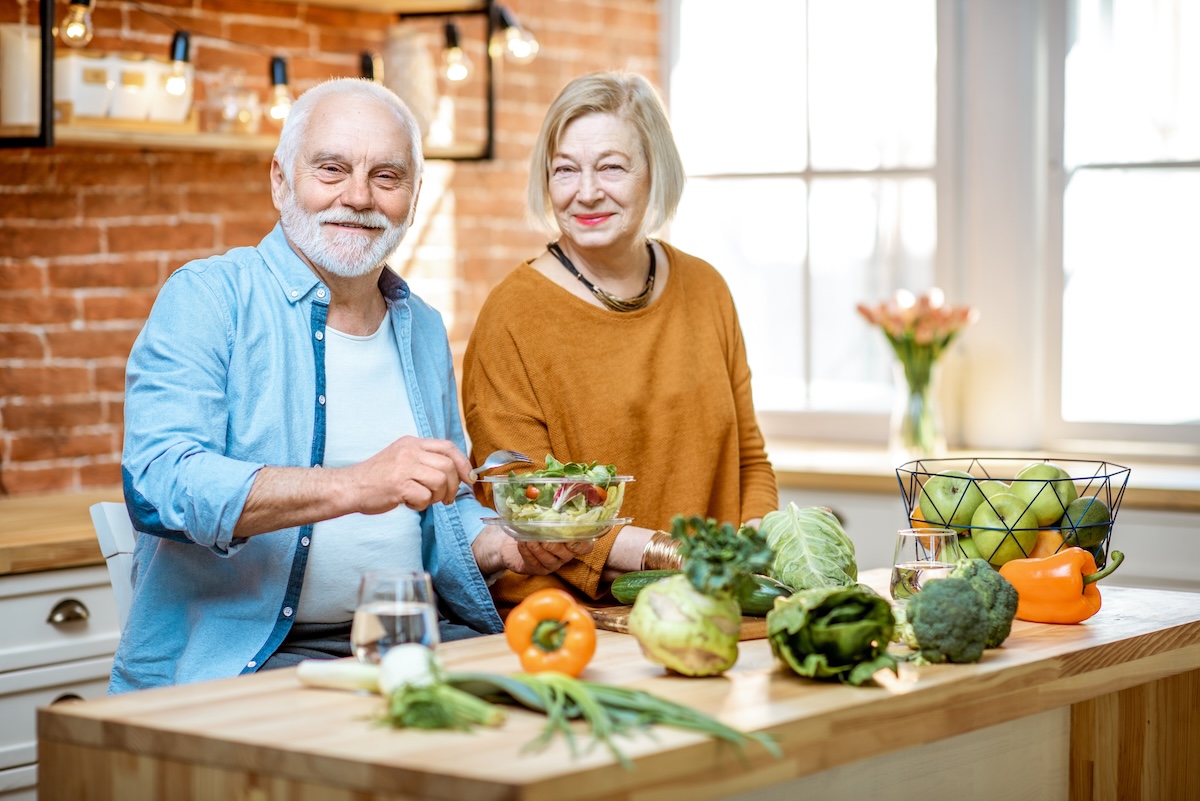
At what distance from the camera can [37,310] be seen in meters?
3.39

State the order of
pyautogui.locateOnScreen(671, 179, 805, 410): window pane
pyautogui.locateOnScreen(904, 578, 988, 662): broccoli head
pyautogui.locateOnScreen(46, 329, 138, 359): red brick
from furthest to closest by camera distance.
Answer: pyautogui.locateOnScreen(671, 179, 805, 410): window pane, pyautogui.locateOnScreen(46, 329, 138, 359): red brick, pyautogui.locateOnScreen(904, 578, 988, 662): broccoli head

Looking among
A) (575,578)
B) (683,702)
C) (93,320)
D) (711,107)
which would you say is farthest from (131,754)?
(711,107)

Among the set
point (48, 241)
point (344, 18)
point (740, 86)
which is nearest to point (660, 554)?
point (48, 241)

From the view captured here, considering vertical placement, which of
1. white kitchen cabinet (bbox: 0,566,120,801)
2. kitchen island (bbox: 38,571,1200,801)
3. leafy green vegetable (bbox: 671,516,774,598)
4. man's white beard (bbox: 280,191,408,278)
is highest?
man's white beard (bbox: 280,191,408,278)

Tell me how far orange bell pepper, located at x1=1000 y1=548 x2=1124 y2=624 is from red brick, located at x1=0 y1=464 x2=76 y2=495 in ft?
7.44

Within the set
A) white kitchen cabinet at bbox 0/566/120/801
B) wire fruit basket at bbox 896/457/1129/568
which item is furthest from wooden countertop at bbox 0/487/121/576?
wire fruit basket at bbox 896/457/1129/568

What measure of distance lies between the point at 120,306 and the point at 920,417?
2142 millimetres

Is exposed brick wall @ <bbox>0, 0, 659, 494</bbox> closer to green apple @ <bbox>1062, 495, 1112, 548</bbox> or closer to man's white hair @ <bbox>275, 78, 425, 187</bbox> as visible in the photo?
man's white hair @ <bbox>275, 78, 425, 187</bbox>

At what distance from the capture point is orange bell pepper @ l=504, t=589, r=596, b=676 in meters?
1.74

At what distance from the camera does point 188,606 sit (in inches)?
91.7

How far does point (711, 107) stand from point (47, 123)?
2.32 m

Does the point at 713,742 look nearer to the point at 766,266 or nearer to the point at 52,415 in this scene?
→ the point at 52,415

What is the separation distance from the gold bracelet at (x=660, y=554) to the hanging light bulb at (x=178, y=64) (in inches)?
65.3

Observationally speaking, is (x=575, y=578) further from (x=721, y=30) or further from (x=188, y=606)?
(x=721, y=30)
